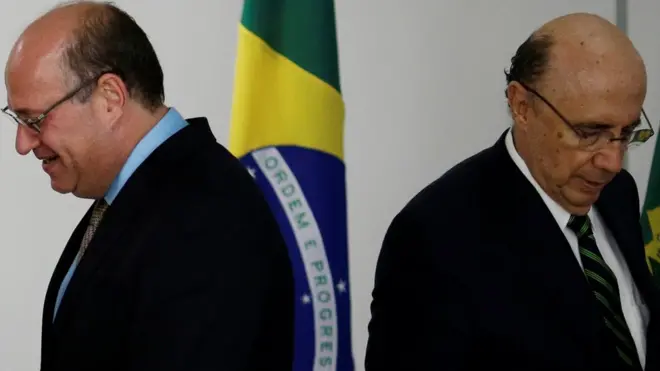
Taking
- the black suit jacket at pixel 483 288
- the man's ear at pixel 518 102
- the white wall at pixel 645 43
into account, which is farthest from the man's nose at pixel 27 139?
the white wall at pixel 645 43

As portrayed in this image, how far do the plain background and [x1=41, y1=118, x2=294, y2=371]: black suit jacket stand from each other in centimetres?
136

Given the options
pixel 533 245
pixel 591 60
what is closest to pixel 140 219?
pixel 533 245

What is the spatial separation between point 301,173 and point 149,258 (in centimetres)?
105

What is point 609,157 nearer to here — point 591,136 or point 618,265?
point 591,136

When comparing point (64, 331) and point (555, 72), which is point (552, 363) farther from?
point (64, 331)

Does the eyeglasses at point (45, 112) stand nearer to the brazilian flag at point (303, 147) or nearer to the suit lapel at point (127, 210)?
the suit lapel at point (127, 210)

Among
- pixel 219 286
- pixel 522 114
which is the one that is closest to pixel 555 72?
pixel 522 114

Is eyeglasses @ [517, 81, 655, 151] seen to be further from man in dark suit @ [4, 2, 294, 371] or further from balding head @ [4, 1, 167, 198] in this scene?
balding head @ [4, 1, 167, 198]

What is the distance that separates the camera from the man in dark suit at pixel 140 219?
4.01 feet

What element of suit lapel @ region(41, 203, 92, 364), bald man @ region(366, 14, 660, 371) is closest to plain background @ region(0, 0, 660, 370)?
suit lapel @ region(41, 203, 92, 364)

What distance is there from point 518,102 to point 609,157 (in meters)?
0.18

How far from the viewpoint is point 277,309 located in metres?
1.31

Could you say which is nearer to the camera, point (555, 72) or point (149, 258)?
point (149, 258)

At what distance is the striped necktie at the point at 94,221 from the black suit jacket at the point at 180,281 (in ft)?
0.53
